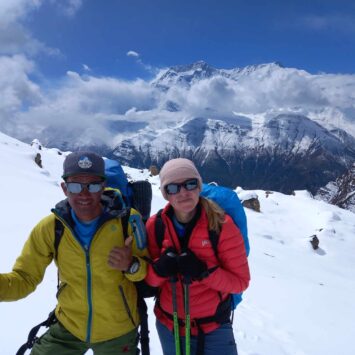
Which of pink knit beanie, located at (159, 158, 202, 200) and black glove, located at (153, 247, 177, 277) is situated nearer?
black glove, located at (153, 247, 177, 277)

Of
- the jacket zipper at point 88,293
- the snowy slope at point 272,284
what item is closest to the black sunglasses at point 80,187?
the jacket zipper at point 88,293

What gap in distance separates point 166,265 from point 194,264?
12.2 inches

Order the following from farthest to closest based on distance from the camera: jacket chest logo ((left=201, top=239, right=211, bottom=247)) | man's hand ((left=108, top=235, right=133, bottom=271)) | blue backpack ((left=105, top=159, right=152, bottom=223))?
blue backpack ((left=105, top=159, right=152, bottom=223)), jacket chest logo ((left=201, top=239, right=211, bottom=247)), man's hand ((left=108, top=235, right=133, bottom=271))

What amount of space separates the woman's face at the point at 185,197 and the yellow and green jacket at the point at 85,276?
1.79 feet

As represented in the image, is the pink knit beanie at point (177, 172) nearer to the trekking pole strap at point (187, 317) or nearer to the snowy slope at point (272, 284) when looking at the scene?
the trekking pole strap at point (187, 317)

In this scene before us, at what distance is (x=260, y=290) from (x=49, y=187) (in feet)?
50.1

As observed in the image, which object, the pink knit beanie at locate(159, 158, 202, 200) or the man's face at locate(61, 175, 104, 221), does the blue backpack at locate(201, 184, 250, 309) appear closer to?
the pink knit beanie at locate(159, 158, 202, 200)

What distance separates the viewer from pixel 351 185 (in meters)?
146

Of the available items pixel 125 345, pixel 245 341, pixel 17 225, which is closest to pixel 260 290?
pixel 245 341

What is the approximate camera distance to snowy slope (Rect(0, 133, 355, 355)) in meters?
8.29

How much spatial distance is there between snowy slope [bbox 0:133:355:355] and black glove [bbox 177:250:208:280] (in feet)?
11.3

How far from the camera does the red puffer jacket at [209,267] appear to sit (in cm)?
430

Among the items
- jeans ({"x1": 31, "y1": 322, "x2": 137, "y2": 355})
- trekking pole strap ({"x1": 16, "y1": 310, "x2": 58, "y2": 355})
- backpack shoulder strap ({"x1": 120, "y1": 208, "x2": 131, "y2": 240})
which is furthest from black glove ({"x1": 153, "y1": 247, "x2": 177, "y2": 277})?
trekking pole strap ({"x1": 16, "y1": 310, "x2": 58, "y2": 355})

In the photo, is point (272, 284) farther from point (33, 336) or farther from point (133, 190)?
point (33, 336)
